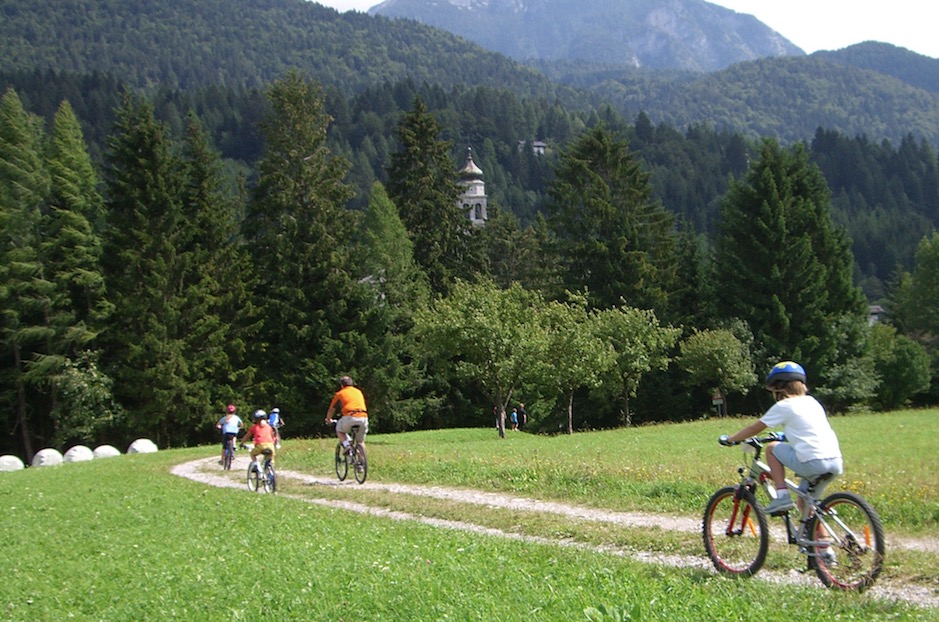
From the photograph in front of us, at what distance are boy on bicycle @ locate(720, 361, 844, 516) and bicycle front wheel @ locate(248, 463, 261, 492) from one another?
1295 cm

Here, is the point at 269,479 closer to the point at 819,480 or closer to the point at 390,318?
the point at 819,480

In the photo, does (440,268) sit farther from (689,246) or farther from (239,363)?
(689,246)

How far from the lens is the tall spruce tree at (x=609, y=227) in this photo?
58969 mm

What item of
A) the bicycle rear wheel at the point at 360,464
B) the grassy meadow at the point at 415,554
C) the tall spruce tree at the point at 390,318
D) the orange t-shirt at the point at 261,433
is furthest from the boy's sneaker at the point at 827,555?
the tall spruce tree at the point at 390,318

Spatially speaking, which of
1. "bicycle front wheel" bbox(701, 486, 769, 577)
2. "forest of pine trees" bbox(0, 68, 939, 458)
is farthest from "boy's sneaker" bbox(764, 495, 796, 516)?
"forest of pine trees" bbox(0, 68, 939, 458)

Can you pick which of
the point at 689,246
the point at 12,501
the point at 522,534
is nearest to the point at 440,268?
the point at 689,246

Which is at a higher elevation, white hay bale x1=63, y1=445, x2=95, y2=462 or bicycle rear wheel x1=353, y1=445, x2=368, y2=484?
bicycle rear wheel x1=353, y1=445, x2=368, y2=484

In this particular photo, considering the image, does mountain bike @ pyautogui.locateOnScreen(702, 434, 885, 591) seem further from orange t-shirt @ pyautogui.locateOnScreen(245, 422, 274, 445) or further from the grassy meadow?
orange t-shirt @ pyautogui.locateOnScreen(245, 422, 274, 445)

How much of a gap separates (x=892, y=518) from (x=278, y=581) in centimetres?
815

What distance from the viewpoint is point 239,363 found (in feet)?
170

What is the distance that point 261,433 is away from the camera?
19109mm

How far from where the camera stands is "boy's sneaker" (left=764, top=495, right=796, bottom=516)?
8273mm

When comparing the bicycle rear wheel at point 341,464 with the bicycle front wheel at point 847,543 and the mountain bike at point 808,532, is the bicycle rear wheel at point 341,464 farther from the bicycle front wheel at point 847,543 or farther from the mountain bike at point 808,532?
the bicycle front wheel at point 847,543

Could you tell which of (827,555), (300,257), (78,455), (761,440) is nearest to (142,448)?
(78,455)
